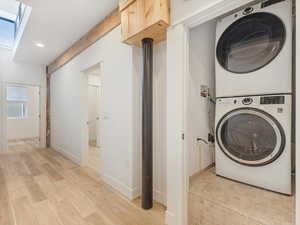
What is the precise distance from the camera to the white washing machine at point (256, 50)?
157 centimetres

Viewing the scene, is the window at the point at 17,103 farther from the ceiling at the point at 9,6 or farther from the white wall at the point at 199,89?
the white wall at the point at 199,89

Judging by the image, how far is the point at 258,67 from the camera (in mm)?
1729

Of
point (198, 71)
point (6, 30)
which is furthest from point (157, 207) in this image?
point (6, 30)

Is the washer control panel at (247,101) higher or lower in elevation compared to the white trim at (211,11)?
lower

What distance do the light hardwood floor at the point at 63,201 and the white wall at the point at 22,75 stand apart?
2.09 meters

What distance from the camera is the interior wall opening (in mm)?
1480

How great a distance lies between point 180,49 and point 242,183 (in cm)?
167

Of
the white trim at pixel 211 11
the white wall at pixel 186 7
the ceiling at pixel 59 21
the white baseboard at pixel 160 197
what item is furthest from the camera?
the ceiling at pixel 59 21

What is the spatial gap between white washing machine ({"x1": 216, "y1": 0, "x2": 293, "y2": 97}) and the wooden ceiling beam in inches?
56.8

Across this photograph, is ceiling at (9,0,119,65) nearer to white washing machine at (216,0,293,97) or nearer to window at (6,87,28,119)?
white washing machine at (216,0,293,97)

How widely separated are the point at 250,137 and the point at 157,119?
1105 millimetres

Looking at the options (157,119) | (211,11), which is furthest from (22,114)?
(211,11)

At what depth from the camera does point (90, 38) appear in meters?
2.83

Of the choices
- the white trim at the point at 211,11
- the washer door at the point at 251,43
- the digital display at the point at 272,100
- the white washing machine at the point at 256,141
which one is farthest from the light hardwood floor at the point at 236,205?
the white trim at the point at 211,11
